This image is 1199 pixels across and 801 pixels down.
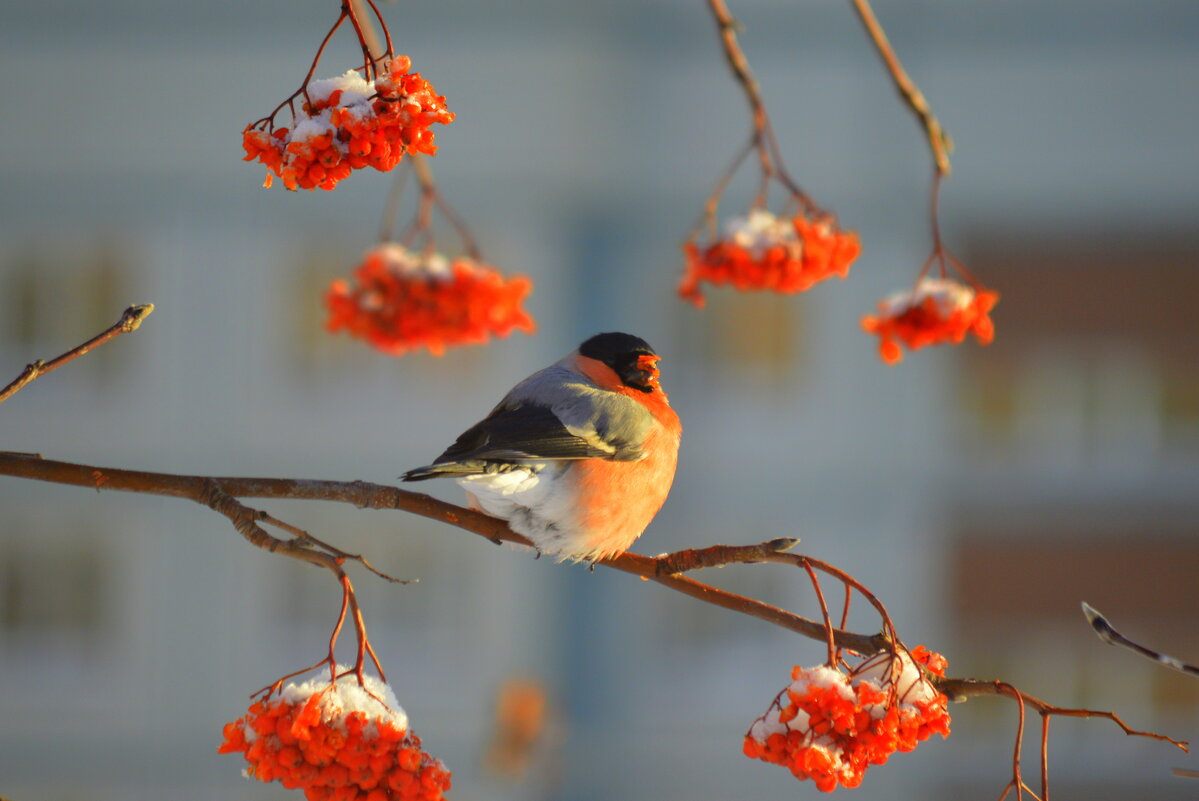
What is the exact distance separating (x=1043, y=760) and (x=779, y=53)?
3.14 m

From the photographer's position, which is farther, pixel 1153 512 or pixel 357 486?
pixel 1153 512

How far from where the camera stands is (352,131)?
593mm

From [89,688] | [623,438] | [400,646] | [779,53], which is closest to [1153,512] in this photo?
[779,53]

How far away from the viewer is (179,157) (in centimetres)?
341

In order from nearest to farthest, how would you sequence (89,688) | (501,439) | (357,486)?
(357,486) → (501,439) → (89,688)

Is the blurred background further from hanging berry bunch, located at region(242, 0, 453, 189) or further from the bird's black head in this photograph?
hanging berry bunch, located at region(242, 0, 453, 189)

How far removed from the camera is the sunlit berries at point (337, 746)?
0.62 m

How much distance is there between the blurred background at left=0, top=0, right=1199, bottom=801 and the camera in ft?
11.0

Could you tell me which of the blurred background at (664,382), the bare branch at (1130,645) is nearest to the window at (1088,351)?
the blurred background at (664,382)

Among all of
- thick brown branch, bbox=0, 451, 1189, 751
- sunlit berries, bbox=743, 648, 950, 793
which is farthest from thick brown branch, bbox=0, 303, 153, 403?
sunlit berries, bbox=743, 648, 950, 793

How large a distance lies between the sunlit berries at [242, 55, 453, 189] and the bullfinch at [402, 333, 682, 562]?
1.01ft

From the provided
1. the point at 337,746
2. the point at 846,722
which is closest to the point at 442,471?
the point at 337,746

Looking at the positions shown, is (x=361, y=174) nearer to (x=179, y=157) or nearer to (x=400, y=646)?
(x=179, y=157)

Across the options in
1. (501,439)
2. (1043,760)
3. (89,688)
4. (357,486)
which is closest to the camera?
(1043,760)
